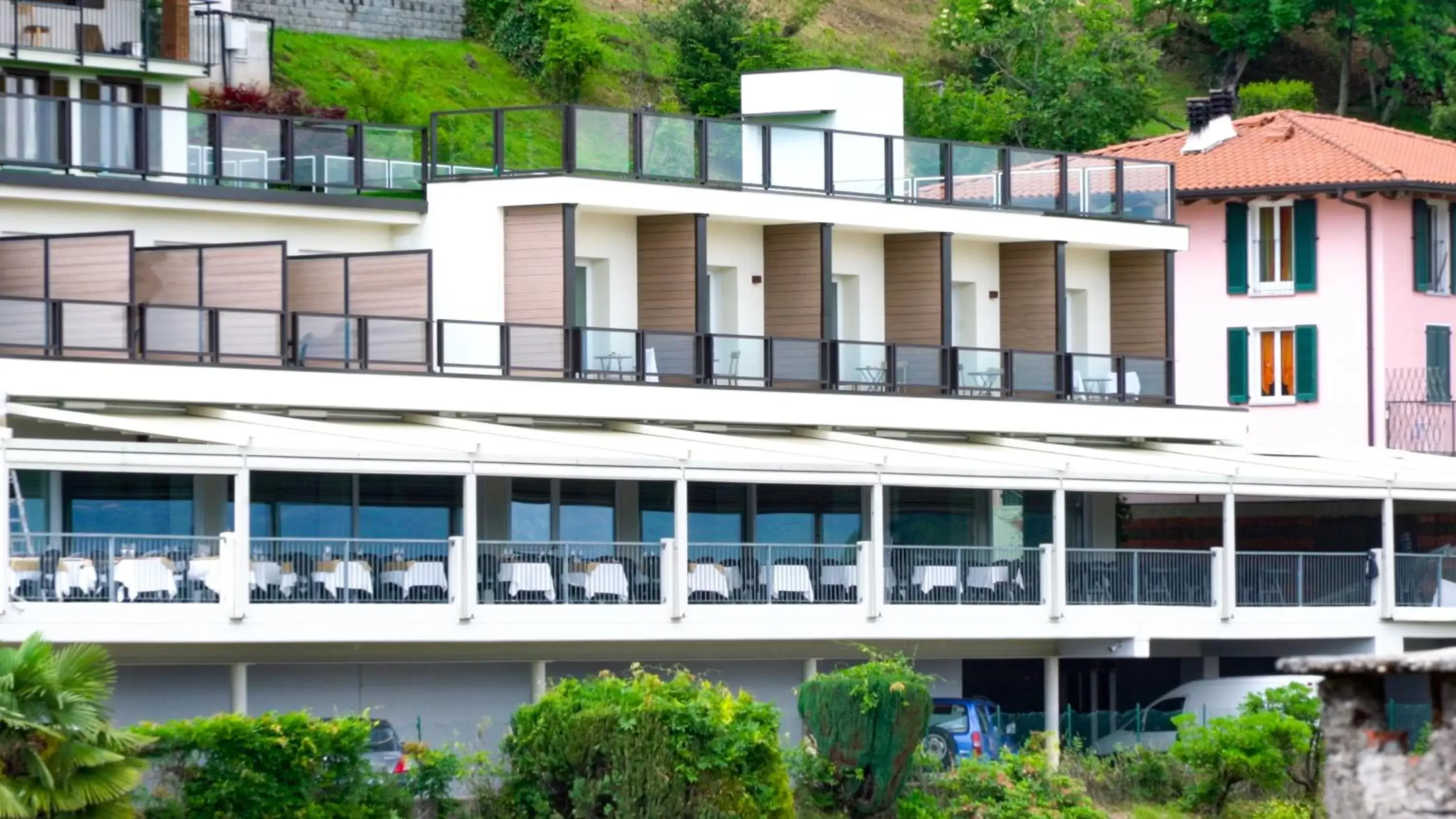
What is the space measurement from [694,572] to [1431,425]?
2105 cm

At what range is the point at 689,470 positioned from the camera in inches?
1455

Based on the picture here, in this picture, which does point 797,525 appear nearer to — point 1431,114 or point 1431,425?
point 1431,425

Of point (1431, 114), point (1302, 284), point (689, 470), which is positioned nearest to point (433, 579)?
point (689, 470)

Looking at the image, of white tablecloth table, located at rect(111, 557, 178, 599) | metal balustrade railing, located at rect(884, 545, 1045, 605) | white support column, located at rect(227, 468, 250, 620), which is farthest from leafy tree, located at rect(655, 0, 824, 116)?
white tablecloth table, located at rect(111, 557, 178, 599)

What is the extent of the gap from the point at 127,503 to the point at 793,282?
11.5 metres

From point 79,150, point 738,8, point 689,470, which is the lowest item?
point 689,470

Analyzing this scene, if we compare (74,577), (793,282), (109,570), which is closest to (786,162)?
(793,282)

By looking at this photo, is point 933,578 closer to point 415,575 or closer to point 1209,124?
point 415,575

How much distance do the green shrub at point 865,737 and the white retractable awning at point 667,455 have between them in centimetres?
388

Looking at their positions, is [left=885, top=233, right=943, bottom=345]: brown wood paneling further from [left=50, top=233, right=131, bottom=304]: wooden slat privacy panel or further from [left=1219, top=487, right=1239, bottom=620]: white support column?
[left=50, top=233, right=131, bottom=304]: wooden slat privacy panel

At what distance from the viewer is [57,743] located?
1093 inches

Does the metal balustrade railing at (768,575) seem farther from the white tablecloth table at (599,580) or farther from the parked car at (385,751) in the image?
the parked car at (385,751)

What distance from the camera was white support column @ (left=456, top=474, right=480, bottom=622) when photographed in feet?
113

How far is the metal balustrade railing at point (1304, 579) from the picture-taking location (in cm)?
4250
